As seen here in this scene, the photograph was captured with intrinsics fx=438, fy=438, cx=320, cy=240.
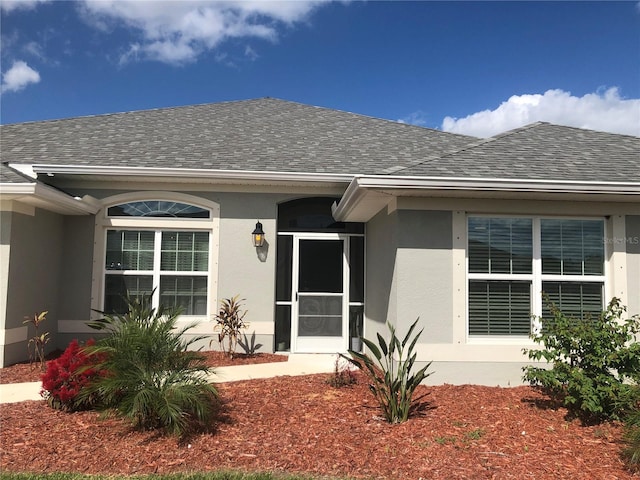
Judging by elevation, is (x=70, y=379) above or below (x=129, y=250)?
below

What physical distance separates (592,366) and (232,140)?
8.78 m

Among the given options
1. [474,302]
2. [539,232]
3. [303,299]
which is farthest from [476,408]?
[303,299]

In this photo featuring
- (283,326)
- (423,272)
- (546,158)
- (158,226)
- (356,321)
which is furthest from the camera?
(356,321)

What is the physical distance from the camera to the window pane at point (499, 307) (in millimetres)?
6582

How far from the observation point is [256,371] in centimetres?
751

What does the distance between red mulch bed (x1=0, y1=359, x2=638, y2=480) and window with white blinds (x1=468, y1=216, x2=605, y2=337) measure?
1398mm

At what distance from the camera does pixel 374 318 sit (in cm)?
868

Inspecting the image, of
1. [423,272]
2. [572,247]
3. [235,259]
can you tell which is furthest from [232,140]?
[572,247]

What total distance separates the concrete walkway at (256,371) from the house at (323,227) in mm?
835

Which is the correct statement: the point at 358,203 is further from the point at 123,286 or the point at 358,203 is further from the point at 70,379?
the point at 123,286

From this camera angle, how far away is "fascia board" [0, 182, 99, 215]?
22.9 feet

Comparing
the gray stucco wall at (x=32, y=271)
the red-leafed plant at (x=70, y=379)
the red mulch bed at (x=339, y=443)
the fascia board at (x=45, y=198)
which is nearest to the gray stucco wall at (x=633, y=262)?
the red mulch bed at (x=339, y=443)

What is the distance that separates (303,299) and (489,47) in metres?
7.09

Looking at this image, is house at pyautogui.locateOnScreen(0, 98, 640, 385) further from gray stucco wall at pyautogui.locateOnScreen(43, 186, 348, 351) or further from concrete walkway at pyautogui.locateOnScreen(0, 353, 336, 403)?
concrete walkway at pyautogui.locateOnScreen(0, 353, 336, 403)
